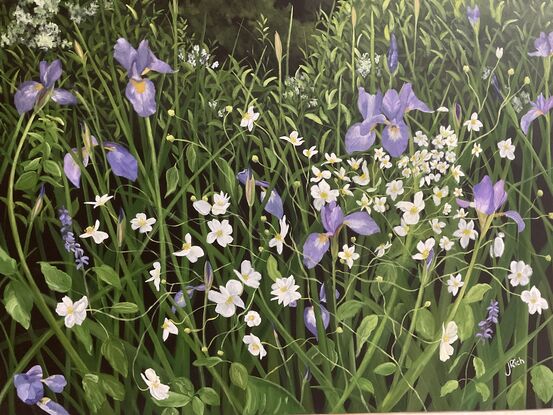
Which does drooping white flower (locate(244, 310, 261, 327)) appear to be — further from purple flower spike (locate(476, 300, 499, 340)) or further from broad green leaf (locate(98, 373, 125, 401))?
purple flower spike (locate(476, 300, 499, 340))

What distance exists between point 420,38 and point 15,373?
0.93 metres

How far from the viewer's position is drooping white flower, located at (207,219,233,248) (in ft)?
3.17

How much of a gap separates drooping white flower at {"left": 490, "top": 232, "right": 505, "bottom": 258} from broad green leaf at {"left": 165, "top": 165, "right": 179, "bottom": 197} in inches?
23.3

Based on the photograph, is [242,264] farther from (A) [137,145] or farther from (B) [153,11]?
(B) [153,11]

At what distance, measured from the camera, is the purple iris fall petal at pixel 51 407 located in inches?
37.1

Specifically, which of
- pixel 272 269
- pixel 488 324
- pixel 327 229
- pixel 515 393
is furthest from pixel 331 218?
pixel 515 393

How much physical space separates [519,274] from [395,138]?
1.14ft

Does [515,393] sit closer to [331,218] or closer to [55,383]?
[331,218]

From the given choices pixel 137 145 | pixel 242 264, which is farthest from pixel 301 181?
pixel 137 145

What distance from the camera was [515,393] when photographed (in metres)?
1.01

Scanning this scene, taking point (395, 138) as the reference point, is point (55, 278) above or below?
below

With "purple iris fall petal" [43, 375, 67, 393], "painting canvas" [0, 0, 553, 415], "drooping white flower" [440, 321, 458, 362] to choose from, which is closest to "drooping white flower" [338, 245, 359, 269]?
"painting canvas" [0, 0, 553, 415]

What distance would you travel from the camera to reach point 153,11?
3.15ft
